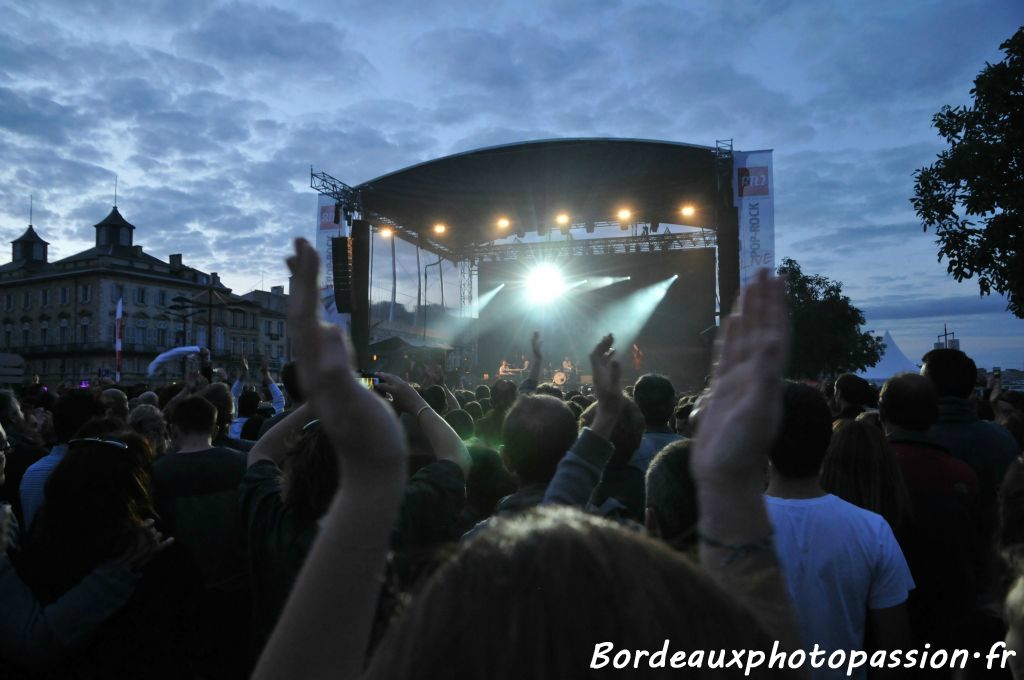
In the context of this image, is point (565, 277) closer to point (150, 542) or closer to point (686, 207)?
point (686, 207)

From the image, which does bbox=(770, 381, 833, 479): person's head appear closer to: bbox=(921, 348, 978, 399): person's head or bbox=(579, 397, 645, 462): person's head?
bbox=(579, 397, 645, 462): person's head

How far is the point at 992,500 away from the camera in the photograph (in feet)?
11.3

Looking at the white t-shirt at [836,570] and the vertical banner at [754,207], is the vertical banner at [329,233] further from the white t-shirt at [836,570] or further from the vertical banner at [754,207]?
the white t-shirt at [836,570]

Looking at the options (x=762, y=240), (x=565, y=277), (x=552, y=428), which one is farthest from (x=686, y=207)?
(x=552, y=428)

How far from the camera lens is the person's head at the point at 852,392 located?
5133 mm

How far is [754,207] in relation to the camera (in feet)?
53.5

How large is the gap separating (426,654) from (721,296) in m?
17.0

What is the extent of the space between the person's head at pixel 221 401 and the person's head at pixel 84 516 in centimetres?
253

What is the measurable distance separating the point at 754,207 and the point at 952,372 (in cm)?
1327

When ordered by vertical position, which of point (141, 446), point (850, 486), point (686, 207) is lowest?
point (850, 486)

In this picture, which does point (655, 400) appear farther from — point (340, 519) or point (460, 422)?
point (340, 519)

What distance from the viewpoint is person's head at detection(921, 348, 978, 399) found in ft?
12.8

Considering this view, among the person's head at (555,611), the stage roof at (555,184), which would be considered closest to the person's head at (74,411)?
the person's head at (555,611)

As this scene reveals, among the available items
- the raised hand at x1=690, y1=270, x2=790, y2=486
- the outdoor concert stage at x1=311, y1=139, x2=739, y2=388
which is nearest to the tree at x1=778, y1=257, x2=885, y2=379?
the outdoor concert stage at x1=311, y1=139, x2=739, y2=388
